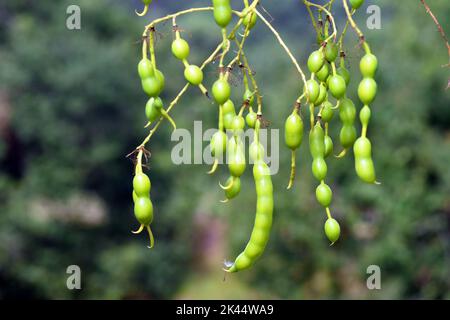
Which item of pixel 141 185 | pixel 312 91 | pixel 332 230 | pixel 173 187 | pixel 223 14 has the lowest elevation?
pixel 332 230

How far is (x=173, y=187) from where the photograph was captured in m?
22.6

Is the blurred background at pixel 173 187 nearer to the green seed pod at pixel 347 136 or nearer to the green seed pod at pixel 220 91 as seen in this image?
the green seed pod at pixel 347 136

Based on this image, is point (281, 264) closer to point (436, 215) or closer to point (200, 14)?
point (436, 215)

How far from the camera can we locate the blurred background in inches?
599

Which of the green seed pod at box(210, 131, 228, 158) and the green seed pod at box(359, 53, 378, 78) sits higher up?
the green seed pod at box(359, 53, 378, 78)

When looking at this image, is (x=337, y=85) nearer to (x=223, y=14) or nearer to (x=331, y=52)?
(x=331, y=52)

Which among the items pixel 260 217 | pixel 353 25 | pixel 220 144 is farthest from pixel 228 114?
pixel 353 25

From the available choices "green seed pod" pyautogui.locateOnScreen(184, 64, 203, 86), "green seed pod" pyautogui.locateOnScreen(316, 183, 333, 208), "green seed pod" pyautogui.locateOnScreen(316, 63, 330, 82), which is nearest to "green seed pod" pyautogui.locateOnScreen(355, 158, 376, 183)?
"green seed pod" pyautogui.locateOnScreen(316, 183, 333, 208)

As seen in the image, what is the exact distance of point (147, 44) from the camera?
1.60 metres

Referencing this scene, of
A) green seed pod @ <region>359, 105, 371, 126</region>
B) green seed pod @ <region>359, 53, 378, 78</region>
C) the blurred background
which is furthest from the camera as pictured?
the blurred background

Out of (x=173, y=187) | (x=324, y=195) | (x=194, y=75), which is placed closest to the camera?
(x=194, y=75)

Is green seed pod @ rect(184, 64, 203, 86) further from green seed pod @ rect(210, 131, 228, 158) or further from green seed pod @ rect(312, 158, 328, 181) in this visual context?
green seed pod @ rect(312, 158, 328, 181)
